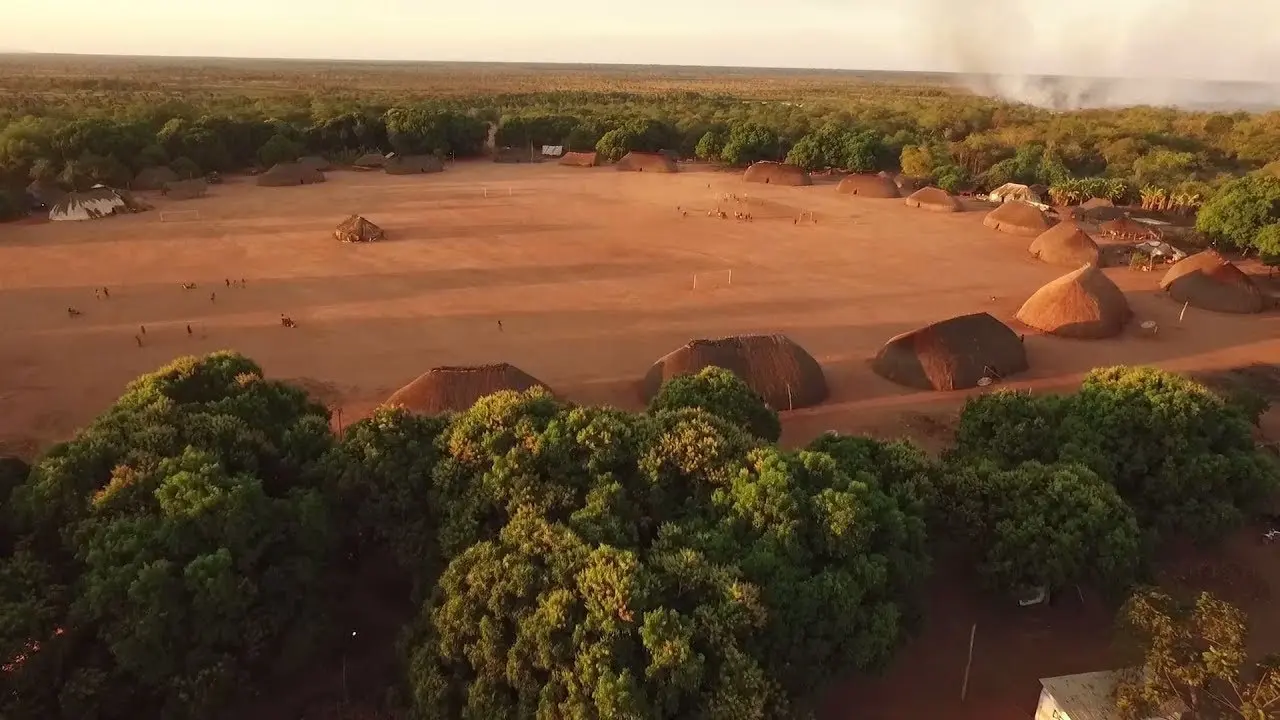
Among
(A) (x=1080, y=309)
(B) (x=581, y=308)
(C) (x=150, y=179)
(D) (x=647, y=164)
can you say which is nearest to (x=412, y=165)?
(C) (x=150, y=179)

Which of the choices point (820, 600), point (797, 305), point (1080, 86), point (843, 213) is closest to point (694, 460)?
point (820, 600)

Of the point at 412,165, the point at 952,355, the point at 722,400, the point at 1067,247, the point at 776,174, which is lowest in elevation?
the point at 952,355

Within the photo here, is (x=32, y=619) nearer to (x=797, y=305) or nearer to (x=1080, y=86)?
(x=797, y=305)

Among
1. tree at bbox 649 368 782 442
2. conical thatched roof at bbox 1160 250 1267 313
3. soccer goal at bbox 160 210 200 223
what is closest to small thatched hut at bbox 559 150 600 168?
soccer goal at bbox 160 210 200 223

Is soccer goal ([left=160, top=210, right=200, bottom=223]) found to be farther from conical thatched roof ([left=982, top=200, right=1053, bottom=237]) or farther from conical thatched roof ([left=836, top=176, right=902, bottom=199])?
conical thatched roof ([left=982, top=200, right=1053, bottom=237])

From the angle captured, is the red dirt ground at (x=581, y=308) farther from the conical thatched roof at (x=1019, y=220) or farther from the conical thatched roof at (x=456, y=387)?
the conical thatched roof at (x=456, y=387)

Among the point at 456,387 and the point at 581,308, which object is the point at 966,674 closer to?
the point at 456,387

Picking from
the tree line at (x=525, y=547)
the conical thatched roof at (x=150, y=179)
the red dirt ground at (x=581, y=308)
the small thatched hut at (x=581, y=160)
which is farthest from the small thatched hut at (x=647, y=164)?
the tree line at (x=525, y=547)
